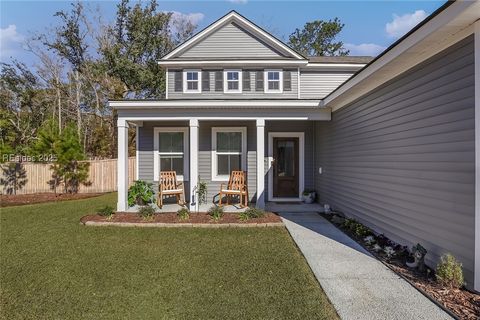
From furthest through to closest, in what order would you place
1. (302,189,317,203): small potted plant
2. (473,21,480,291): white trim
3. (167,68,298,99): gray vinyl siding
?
(167,68,298,99): gray vinyl siding < (302,189,317,203): small potted plant < (473,21,480,291): white trim

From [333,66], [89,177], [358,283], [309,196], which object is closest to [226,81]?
[333,66]

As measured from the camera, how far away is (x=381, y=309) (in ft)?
9.38

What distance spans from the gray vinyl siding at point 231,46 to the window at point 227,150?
10.5 ft

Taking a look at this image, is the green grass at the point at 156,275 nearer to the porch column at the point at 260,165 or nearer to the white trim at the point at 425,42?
the porch column at the point at 260,165

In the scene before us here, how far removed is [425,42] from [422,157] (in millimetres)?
1519

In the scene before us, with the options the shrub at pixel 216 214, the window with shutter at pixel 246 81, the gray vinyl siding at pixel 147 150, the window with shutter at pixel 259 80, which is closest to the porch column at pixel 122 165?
the gray vinyl siding at pixel 147 150

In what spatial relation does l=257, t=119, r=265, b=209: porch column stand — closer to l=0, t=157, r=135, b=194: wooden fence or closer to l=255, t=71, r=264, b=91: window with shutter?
l=255, t=71, r=264, b=91: window with shutter

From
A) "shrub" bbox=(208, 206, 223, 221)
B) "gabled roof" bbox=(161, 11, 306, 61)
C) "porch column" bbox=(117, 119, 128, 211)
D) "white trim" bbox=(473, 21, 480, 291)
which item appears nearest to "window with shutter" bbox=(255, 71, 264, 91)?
"gabled roof" bbox=(161, 11, 306, 61)

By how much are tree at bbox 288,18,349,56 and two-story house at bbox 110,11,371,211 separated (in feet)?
47.4

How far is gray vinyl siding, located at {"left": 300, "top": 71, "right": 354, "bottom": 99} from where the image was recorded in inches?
430

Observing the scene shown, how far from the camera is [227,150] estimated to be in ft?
30.1

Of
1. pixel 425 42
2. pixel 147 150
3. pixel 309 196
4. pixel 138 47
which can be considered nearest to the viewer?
pixel 425 42

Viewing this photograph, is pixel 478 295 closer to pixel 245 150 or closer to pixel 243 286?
pixel 243 286

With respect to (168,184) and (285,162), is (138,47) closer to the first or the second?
(168,184)
